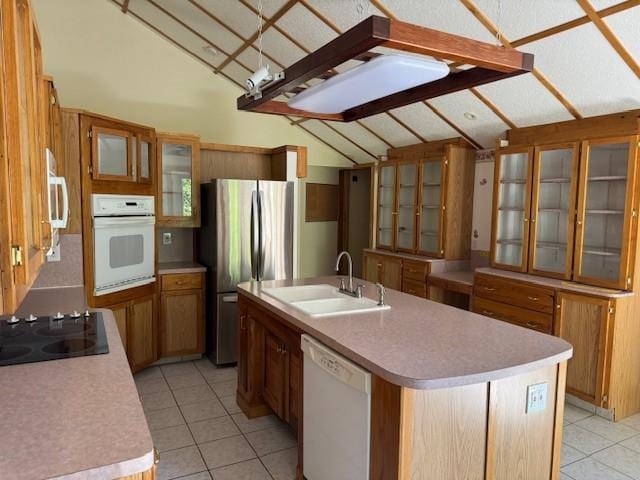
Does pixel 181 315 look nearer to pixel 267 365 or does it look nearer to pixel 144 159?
pixel 144 159

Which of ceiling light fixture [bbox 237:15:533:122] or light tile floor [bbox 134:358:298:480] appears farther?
light tile floor [bbox 134:358:298:480]

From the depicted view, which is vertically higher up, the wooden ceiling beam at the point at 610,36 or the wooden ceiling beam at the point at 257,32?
the wooden ceiling beam at the point at 257,32

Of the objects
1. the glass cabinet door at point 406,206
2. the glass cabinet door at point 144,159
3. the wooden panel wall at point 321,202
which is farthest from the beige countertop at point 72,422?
the wooden panel wall at point 321,202

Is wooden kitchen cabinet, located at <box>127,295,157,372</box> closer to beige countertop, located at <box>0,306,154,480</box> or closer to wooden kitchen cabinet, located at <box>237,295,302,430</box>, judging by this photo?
wooden kitchen cabinet, located at <box>237,295,302,430</box>

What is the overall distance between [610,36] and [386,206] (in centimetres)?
335

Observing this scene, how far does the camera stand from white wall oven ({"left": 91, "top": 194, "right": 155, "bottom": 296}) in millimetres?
3447

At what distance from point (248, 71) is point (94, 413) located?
14.8 feet

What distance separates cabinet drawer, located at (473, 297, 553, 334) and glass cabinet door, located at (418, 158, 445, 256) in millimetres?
974

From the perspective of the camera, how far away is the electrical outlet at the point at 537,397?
1816 millimetres

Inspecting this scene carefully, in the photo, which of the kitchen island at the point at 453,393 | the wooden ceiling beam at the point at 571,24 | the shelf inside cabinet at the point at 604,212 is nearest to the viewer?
the kitchen island at the point at 453,393

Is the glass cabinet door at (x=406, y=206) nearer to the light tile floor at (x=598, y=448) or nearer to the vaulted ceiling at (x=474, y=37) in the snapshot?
the vaulted ceiling at (x=474, y=37)

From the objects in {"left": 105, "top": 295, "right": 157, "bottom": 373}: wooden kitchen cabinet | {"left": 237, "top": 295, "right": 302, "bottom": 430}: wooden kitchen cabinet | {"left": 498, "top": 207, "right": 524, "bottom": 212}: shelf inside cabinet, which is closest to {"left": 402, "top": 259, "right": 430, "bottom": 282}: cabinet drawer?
{"left": 498, "top": 207, "right": 524, "bottom": 212}: shelf inside cabinet

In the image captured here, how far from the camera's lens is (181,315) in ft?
13.9

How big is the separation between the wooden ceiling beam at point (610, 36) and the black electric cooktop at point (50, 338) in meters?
3.04
